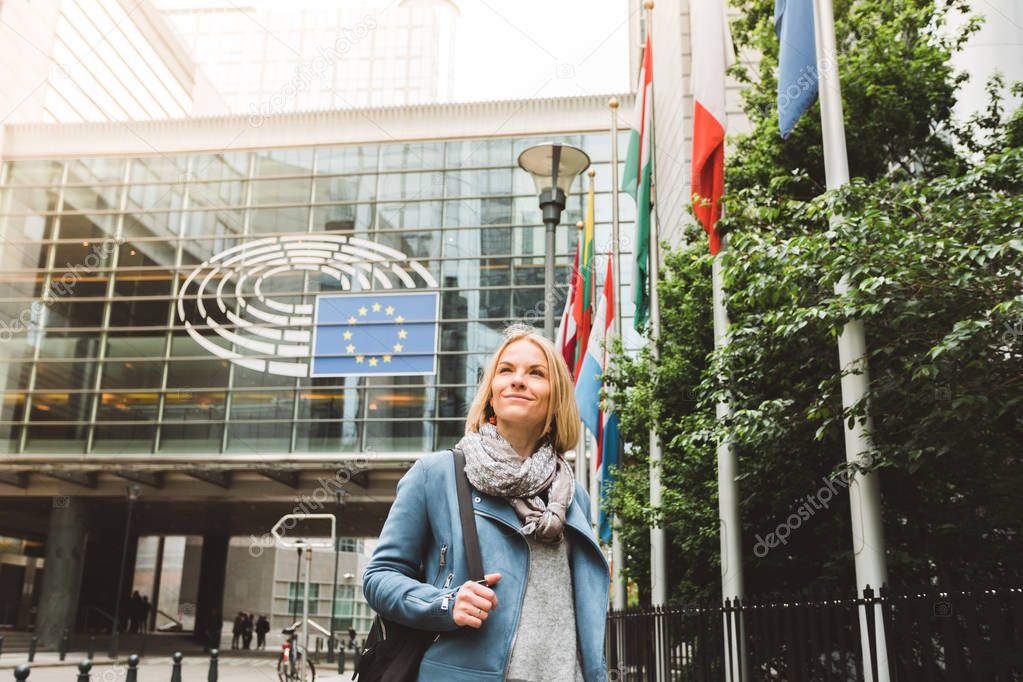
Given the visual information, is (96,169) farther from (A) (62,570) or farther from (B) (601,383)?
(B) (601,383)

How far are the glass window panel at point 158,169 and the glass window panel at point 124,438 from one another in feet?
34.5

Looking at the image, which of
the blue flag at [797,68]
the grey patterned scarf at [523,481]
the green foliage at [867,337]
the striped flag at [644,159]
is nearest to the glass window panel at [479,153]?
the green foliage at [867,337]

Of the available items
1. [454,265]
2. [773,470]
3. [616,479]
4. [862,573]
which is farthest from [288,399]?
[862,573]

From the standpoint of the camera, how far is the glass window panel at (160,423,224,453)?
33.6m

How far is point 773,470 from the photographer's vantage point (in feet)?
32.4

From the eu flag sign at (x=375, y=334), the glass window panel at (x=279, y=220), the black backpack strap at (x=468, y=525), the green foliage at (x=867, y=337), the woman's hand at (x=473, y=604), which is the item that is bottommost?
the woman's hand at (x=473, y=604)

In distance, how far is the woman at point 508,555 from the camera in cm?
223

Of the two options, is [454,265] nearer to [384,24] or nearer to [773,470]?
[773,470]

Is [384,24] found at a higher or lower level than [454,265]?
higher

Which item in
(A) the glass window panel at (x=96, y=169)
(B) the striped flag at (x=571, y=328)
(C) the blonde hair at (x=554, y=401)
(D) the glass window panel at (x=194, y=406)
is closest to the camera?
(C) the blonde hair at (x=554, y=401)

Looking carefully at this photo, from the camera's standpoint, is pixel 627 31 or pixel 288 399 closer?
pixel 288 399

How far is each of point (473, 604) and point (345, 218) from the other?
116 ft

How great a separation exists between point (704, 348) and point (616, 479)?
3.57m

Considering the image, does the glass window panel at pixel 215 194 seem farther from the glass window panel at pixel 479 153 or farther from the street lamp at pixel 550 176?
the street lamp at pixel 550 176
